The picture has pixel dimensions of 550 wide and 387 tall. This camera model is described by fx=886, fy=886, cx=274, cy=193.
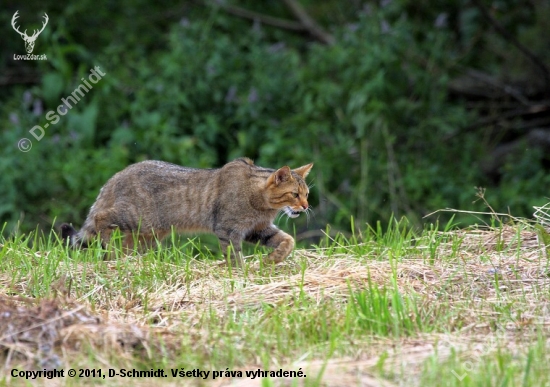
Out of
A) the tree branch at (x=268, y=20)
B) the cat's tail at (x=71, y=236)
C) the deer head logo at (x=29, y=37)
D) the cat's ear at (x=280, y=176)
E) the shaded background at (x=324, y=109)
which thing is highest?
the tree branch at (x=268, y=20)

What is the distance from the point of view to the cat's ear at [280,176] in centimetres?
601

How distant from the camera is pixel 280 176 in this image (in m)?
6.03

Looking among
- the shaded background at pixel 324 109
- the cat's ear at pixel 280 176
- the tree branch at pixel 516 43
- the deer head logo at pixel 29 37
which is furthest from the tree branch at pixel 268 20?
the cat's ear at pixel 280 176

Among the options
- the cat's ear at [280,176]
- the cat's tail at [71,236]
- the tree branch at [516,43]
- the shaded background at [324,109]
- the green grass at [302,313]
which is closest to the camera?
the green grass at [302,313]

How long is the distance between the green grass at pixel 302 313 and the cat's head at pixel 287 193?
493mm

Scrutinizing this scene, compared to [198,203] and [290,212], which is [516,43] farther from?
[198,203]

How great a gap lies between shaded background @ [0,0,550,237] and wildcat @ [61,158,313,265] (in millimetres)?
2760

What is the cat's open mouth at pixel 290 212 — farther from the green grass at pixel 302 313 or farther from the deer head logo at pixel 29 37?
the deer head logo at pixel 29 37

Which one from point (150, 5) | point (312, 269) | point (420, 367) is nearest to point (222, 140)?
point (150, 5)

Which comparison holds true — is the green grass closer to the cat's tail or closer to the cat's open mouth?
the cat's open mouth

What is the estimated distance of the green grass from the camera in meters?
3.80

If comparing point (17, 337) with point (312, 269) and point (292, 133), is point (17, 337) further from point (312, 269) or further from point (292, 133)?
point (292, 133)

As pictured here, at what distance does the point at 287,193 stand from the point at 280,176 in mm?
127

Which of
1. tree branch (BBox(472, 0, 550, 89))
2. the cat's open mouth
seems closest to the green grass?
the cat's open mouth
